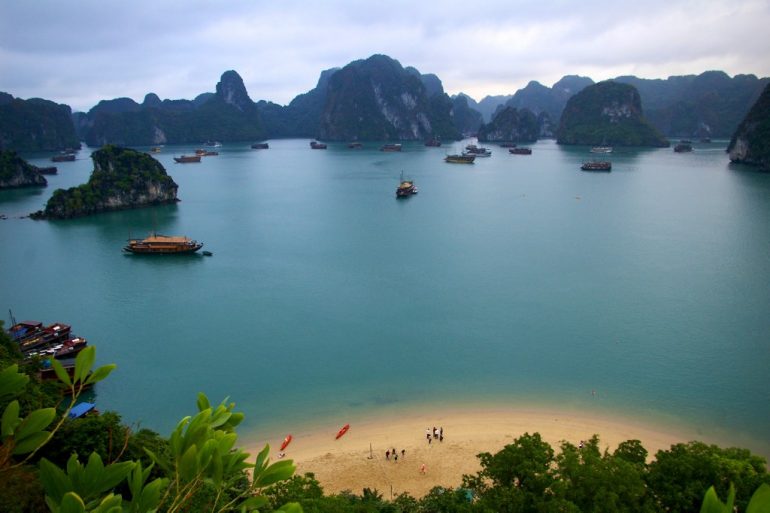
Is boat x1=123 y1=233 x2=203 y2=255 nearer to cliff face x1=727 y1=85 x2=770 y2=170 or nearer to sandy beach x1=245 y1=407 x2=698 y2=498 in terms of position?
sandy beach x1=245 y1=407 x2=698 y2=498

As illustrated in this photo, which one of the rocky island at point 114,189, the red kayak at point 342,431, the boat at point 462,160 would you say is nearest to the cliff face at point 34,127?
the rocky island at point 114,189

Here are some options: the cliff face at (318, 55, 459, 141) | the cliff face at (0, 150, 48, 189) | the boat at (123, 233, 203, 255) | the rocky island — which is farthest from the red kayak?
the cliff face at (318, 55, 459, 141)

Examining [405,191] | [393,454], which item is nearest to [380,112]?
[405,191]

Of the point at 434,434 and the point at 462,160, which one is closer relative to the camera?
the point at 434,434

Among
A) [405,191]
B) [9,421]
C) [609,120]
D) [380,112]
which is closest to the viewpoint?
[9,421]

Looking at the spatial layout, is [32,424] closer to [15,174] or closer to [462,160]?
[15,174]

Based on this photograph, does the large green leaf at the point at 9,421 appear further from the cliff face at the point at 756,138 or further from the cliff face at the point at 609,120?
the cliff face at the point at 609,120

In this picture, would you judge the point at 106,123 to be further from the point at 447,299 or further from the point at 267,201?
the point at 447,299
